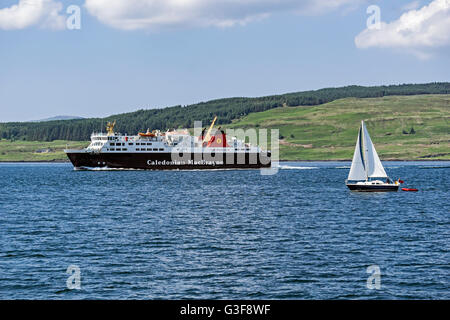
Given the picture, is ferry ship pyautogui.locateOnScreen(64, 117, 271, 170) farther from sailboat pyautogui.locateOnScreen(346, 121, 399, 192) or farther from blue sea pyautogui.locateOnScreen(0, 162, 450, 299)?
blue sea pyautogui.locateOnScreen(0, 162, 450, 299)

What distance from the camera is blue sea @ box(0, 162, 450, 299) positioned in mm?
24469

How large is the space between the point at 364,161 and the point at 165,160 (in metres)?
84.6

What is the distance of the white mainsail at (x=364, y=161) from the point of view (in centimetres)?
7062

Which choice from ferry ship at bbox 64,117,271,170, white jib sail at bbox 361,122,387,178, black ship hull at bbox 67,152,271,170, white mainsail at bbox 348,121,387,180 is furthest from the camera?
black ship hull at bbox 67,152,271,170

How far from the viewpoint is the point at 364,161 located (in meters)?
71.5

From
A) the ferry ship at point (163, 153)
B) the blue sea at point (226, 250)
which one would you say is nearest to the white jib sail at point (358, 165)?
the blue sea at point (226, 250)

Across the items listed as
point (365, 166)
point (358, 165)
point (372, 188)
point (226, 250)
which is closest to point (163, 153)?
point (372, 188)

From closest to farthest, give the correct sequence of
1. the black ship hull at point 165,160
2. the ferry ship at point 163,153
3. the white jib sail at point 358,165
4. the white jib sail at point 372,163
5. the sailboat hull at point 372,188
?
the white jib sail at point 358,165
the white jib sail at point 372,163
the sailboat hull at point 372,188
the ferry ship at point 163,153
the black ship hull at point 165,160

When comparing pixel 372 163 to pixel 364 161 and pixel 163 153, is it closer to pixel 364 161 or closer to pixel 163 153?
pixel 364 161

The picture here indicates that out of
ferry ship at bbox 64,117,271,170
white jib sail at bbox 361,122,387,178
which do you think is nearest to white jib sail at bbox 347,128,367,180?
white jib sail at bbox 361,122,387,178

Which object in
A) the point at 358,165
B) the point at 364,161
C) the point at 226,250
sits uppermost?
the point at 364,161

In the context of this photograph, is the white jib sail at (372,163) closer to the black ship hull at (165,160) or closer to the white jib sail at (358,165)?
the white jib sail at (358,165)
